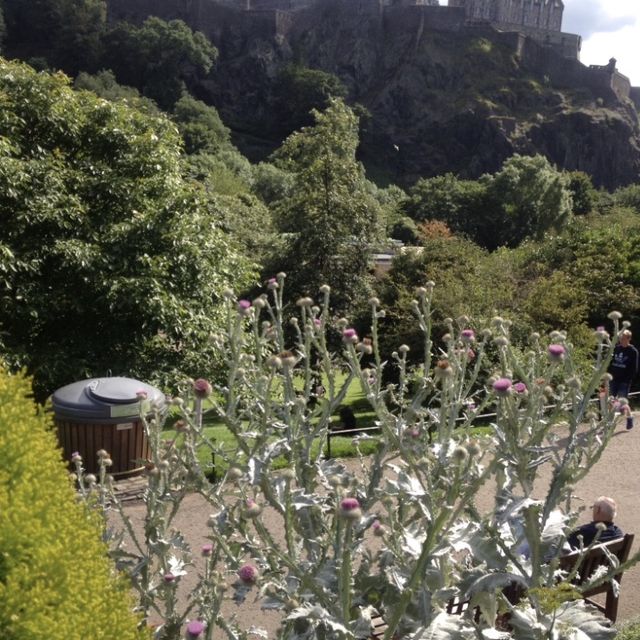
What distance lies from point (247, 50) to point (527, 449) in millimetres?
97993

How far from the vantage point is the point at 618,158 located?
9325 centimetres

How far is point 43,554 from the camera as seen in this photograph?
2203 millimetres

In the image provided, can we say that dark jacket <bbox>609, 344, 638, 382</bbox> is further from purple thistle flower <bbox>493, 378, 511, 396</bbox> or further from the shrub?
the shrub

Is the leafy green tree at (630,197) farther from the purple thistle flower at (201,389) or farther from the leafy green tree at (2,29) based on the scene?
the purple thistle flower at (201,389)

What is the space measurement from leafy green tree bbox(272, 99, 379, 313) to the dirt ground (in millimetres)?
6895

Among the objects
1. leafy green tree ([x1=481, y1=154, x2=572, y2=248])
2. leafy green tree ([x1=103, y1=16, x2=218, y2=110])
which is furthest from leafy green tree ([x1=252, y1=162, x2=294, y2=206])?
leafy green tree ([x1=103, y1=16, x2=218, y2=110])

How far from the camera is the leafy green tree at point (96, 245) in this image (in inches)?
411

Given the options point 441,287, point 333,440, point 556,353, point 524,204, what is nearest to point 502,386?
point 556,353

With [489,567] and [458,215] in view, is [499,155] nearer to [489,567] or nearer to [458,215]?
[458,215]

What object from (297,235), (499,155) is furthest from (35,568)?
(499,155)

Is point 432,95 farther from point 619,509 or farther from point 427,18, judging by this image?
point 619,509

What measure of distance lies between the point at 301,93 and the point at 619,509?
84.9 m

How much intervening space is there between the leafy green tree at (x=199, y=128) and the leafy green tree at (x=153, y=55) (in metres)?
4.64

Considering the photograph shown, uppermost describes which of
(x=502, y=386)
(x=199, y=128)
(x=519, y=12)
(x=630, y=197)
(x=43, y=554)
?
(x=519, y=12)
